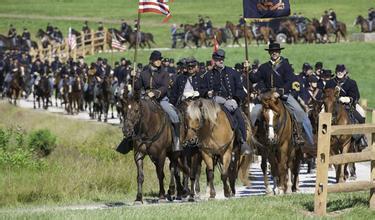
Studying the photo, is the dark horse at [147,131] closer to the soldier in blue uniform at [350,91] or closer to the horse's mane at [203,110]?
the horse's mane at [203,110]

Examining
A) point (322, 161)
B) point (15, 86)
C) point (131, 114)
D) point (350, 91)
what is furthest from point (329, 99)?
point (15, 86)

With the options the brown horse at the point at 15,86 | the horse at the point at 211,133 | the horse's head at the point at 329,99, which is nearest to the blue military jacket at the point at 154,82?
the horse at the point at 211,133

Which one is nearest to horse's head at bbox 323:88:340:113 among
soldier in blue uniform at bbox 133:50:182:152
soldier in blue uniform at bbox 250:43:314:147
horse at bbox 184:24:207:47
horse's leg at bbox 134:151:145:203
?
soldier in blue uniform at bbox 250:43:314:147

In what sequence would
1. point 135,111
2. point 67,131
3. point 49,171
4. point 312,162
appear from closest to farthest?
1. point 135,111
2. point 49,171
3. point 312,162
4. point 67,131

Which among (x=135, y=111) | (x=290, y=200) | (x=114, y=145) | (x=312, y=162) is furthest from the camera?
(x=114, y=145)

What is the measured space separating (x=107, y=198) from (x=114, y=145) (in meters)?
11.4

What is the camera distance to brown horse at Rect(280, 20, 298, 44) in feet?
215

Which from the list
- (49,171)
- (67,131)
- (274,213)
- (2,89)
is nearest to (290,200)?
(274,213)

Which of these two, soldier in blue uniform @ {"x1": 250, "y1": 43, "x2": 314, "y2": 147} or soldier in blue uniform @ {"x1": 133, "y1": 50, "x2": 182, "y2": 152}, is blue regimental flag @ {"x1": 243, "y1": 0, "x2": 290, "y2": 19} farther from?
soldier in blue uniform @ {"x1": 133, "y1": 50, "x2": 182, "y2": 152}

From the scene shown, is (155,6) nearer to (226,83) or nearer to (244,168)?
(226,83)

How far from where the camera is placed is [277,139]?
1911cm

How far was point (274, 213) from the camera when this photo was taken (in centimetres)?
1552

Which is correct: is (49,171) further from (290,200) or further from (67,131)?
(67,131)

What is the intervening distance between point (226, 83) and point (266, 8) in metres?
2.97
